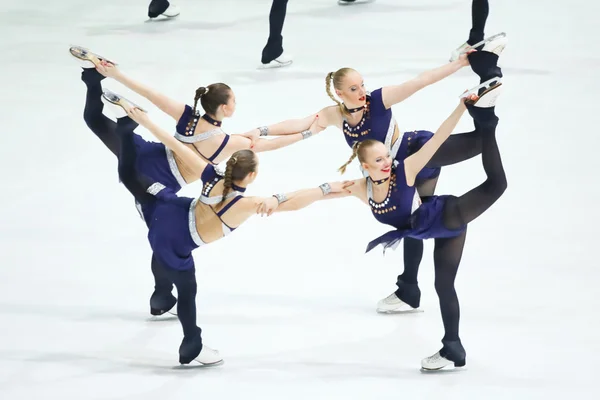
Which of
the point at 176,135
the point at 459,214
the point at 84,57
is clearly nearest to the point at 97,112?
the point at 84,57

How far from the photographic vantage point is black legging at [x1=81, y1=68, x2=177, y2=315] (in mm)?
5152

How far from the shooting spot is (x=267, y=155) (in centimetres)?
700

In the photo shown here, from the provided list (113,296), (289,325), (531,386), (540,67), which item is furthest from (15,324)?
(540,67)

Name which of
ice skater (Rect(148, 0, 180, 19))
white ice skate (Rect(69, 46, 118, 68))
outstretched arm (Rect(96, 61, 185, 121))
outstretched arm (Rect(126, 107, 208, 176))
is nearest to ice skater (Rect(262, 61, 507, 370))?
outstretched arm (Rect(126, 107, 208, 176))

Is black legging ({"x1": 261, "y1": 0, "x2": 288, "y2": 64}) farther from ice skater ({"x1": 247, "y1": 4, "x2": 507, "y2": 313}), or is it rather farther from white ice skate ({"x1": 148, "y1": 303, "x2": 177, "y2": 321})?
white ice skate ({"x1": 148, "y1": 303, "x2": 177, "y2": 321})

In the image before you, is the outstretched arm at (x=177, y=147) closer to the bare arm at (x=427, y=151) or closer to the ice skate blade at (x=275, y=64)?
the bare arm at (x=427, y=151)

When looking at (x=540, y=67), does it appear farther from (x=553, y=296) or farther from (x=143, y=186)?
(x=143, y=186)

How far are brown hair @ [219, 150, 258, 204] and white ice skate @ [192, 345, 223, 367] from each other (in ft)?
2.64

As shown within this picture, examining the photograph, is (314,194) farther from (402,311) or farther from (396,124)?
(402,311)

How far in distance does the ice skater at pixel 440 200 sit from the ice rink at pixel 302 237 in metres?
0.31

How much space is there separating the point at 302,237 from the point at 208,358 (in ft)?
4.77

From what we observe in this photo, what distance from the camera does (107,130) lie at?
5191 mm

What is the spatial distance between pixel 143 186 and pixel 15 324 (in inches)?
38.8

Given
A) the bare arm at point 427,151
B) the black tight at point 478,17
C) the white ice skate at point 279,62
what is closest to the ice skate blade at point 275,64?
the white ice skate at point 279,62
